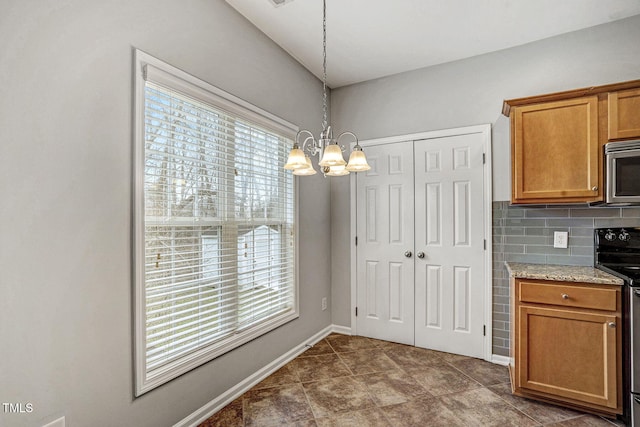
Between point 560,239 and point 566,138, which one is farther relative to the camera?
point 560,239

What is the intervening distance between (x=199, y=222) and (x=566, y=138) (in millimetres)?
2719

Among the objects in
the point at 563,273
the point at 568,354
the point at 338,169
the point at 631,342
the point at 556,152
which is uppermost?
the point at 556,152

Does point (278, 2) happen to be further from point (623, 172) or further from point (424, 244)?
point (623, 172)

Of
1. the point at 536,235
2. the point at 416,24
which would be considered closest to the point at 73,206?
the point at 416,24

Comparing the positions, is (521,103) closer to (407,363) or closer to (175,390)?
(407,363)

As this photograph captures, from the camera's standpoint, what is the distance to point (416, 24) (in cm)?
253

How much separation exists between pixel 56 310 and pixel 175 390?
2.83 feet

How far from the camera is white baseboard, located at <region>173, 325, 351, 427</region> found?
1.99 m

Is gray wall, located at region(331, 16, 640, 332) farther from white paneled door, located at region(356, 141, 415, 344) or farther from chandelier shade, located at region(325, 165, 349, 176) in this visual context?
chandelier shade, located at region(325, 165, 349, 176)

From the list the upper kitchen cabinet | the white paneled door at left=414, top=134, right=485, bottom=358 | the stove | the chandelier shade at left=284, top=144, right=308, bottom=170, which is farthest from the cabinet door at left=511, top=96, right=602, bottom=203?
the chandelier shade at left=284, top=144, right=308, bottom=170

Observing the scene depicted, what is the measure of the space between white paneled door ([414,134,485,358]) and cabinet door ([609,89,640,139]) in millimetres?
911

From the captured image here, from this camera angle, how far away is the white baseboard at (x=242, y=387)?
6.53ft

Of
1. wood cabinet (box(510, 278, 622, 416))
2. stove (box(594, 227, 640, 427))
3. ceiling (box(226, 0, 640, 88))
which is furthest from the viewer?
ceiling (box(226, 0, 640, 88))

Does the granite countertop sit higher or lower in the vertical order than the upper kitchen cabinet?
lower
